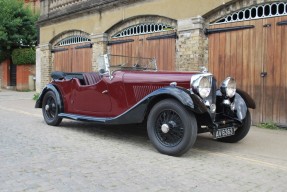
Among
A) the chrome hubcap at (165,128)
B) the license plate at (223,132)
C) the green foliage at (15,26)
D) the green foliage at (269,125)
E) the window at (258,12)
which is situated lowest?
the green foliage at (269,125)

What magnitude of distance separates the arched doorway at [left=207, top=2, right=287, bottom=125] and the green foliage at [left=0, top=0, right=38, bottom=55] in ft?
52.8

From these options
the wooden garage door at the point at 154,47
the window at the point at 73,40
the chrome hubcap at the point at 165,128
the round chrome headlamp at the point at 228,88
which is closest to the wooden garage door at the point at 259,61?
the wooden garage door at the point at 154,47

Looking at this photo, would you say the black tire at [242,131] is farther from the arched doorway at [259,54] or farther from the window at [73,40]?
the window at [73,40]

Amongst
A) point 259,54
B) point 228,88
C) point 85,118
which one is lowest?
point 85,118

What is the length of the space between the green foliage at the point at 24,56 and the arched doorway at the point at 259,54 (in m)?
15.7

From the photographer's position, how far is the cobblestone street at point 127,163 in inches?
161

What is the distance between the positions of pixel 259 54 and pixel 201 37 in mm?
1670

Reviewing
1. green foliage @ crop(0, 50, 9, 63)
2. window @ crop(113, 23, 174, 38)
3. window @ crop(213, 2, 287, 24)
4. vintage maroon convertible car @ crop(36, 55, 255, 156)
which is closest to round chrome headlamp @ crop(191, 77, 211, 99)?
vintage maroon convertible car @ crop(36, 55, 255, 156)

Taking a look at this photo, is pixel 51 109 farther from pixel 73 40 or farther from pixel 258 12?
pixel 73 40

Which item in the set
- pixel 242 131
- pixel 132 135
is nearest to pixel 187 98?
pixel 242 131

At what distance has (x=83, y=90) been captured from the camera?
7215 millimetres

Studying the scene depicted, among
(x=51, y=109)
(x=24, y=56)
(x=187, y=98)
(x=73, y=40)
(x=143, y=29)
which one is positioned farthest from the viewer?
(x=24, y=56)

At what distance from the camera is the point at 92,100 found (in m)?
6.97

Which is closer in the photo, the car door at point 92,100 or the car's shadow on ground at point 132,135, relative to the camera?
the car's shadow on ground at point 132,135
